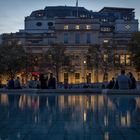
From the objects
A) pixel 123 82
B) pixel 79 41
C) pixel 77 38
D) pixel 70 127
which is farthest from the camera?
pixel 79 41

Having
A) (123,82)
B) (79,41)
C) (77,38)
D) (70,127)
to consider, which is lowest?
(70,127)

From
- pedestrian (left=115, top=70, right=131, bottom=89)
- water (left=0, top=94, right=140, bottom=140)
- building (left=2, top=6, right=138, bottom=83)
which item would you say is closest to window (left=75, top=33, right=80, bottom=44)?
building (left=2, top=6, right=138, bottom=83)

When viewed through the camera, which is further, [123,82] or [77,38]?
[77,38]

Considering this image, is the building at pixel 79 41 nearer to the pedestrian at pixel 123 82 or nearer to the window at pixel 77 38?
the window at pixel 77 38

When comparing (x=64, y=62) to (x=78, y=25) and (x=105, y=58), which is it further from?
(x=78, y=25)

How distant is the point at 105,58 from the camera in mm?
91000

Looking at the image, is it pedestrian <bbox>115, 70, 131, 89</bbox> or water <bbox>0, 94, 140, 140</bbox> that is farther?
pedestrian <bbox>115, 70, 131, 89</bbox>

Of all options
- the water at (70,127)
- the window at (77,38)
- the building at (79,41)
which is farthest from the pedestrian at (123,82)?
the window at (77,38)

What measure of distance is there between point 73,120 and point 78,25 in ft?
317

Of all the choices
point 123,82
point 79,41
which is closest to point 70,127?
point 123,82

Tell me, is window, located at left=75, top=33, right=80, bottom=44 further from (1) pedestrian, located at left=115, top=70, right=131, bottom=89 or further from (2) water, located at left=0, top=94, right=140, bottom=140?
(2) water, located at left=0, top=94, right=140, bottom=140

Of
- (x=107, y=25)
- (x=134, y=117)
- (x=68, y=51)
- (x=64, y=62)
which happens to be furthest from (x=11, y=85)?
(x=107, y=25)

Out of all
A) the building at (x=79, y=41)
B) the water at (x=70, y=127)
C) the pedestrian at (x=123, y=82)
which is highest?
the building at (x=79, y=41)

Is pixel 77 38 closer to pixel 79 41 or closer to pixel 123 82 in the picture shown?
pixel 79 41
